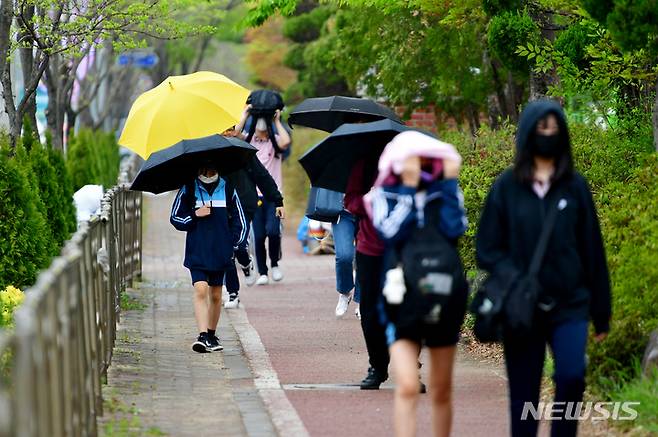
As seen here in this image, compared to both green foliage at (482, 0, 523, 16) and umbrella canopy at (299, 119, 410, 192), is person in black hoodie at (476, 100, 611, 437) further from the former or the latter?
green foliage at (482, 0, 523, 16)

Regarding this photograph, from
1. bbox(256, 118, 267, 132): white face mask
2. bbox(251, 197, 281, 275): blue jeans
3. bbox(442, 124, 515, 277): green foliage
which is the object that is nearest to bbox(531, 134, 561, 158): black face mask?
bbox(442, 124, 515, 277): green foliage

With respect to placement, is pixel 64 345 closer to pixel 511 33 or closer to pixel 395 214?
pixel 395 214

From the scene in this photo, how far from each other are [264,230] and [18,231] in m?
4.21

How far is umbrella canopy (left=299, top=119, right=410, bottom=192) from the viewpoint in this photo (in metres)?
8.63

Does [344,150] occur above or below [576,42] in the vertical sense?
below

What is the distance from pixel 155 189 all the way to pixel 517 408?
16.3 ft

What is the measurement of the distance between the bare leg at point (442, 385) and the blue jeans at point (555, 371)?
318mm

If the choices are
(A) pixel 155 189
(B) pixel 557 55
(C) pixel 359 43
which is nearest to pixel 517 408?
(A) pixel 155 189

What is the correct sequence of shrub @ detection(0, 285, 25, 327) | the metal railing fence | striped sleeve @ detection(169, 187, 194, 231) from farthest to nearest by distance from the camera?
1. striped sleeve @ detection(169, 187, 194, 231)
2. shrub @ detection(0, 285, 25, 327)
3. the metal railing fence

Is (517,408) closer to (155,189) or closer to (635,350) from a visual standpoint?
(635,350)

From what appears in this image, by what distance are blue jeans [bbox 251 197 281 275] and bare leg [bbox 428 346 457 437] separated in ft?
29.0

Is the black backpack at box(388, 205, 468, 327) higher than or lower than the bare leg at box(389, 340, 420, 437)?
higher

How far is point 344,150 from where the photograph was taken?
8.81 m

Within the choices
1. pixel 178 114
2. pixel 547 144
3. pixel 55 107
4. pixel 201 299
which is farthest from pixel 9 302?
pixel 55 107
